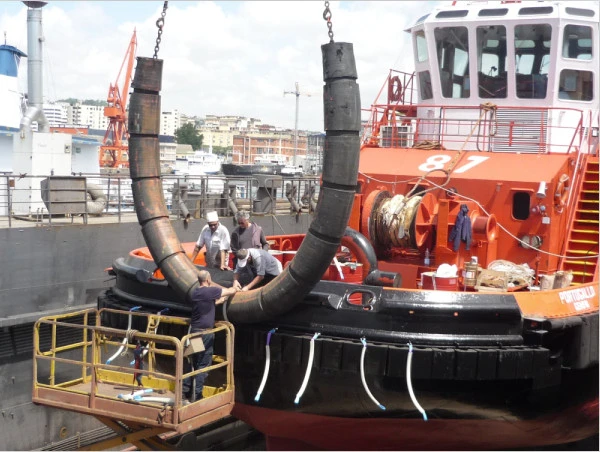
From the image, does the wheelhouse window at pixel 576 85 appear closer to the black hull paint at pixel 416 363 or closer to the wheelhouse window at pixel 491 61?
the wheelhouse window at pixel 491 61

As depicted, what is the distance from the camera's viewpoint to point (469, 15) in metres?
10.1

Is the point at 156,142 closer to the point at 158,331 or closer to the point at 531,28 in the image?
the point at 158,331

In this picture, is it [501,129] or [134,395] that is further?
[501,129]

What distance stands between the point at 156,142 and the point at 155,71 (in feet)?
2.20

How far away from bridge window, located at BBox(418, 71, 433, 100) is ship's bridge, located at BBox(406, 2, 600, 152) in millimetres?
394

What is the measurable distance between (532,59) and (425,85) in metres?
1.64

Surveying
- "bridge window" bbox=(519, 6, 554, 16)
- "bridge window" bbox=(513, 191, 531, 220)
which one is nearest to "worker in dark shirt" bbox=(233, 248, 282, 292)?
"bridge window" bbox=(513, 191, 531, 220)

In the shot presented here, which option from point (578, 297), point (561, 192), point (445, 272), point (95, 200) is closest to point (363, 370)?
point (445, 272)

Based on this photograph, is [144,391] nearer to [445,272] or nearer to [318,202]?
[318,202]

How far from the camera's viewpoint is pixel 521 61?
32.6ft

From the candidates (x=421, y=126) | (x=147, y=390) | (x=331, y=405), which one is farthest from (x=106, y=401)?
(x=421, y=126)

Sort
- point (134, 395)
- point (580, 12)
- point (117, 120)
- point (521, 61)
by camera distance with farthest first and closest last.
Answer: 1. point (117, 120)
2. point (521, 61)
3. point (580, 12)
4. point (134, 395)

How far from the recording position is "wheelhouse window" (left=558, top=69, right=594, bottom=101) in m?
9.92

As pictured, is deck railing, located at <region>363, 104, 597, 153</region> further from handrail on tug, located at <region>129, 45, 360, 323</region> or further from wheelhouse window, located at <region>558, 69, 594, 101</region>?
handrail on tug, located at <region>129, 45, 360, 323</region>
